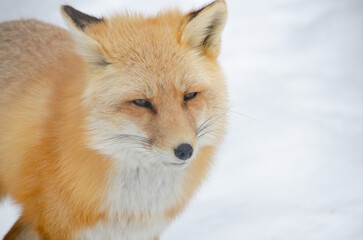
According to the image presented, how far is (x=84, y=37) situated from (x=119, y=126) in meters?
0.41

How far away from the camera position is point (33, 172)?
2.04m

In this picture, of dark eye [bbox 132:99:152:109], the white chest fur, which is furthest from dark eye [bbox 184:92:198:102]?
the white chest fur

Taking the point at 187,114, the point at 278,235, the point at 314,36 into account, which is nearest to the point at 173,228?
the point at 278,235

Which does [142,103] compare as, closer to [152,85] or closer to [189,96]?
[152,85]

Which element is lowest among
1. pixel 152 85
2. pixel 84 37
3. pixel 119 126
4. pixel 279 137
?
pixel 279 137

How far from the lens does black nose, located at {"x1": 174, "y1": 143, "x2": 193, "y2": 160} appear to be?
1624 millimetres

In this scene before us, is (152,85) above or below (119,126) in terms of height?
above

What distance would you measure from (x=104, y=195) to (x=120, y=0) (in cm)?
364

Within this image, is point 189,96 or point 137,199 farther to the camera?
point 137,199

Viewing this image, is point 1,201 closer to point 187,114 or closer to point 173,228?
point 173,228

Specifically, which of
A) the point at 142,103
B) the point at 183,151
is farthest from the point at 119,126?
the point at 183,151

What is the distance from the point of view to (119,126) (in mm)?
1748

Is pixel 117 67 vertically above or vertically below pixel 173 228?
above

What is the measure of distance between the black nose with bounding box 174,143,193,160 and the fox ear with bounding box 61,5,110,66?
530 millimetres
